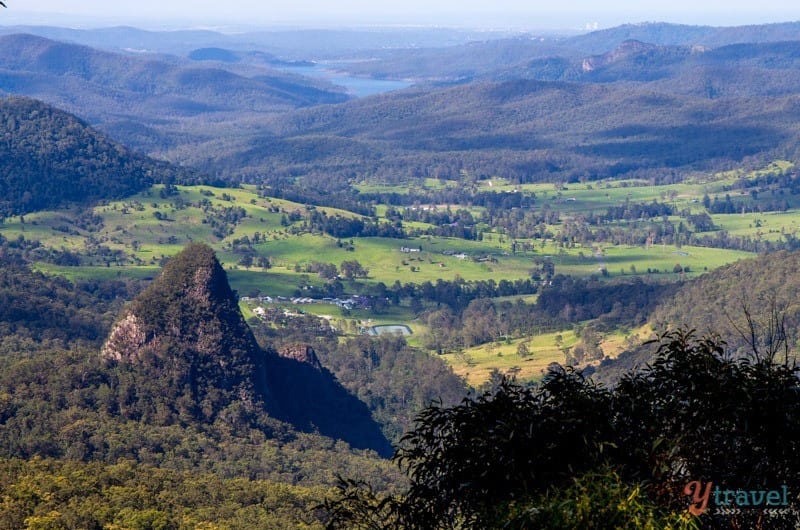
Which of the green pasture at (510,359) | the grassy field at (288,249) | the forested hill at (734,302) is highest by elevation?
the forested hill at (734,302)

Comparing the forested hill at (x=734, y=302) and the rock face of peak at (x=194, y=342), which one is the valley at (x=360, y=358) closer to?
the rock face of peak at (x=194, y=342)

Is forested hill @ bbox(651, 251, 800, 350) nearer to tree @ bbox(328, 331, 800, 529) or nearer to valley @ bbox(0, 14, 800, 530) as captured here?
valley @ bbox(0, 14, 800, 530)

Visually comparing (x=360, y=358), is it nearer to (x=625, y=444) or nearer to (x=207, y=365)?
(x=207, y=365)

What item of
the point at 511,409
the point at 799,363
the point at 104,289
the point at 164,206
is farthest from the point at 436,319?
the point at 511,409

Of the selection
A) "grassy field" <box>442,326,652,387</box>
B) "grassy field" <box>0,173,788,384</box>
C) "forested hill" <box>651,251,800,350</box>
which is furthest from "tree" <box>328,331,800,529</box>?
"grassy field" <box>0,173,788,384</box>

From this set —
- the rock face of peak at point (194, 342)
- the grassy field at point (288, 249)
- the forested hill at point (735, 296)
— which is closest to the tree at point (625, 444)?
the rock face of peak at point (194, 342)

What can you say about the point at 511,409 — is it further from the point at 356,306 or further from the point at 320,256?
the point at 320,256
